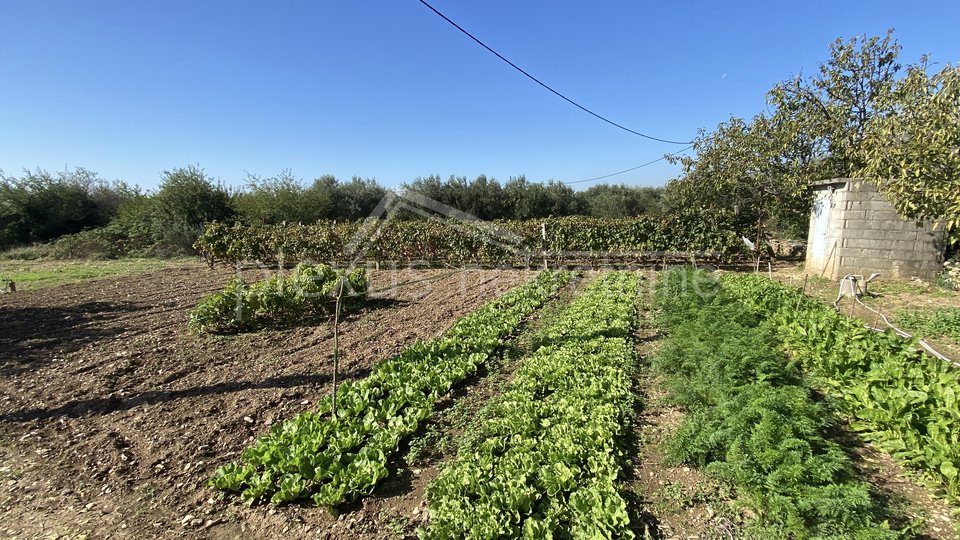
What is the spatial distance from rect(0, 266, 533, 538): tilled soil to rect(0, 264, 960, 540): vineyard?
2 cm

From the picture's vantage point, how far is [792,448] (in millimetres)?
2881

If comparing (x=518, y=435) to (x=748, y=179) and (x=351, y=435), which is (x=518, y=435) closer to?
(x=351, y=435)

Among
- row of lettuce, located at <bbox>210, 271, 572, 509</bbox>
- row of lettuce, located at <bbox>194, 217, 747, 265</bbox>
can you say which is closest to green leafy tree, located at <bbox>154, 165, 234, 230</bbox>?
row of lettuce, located at <bbox>194, 217, 747, 265</bbox>

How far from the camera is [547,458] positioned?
317 centimetres

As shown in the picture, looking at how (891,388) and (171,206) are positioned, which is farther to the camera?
(171,206)

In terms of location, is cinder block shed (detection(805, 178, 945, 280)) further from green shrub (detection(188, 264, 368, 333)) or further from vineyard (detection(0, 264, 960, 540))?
green shrub (detection(188, 264, 368, 333))

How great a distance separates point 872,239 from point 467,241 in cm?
1054

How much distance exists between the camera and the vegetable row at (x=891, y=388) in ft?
9.45

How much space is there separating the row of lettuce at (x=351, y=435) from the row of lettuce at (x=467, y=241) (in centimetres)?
864

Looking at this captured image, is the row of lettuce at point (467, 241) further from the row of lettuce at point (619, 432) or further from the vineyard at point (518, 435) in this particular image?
the row of lettuce at point (619, 432)

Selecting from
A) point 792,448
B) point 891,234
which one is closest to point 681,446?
point 792,448

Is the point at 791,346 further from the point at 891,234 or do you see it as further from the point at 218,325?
the point at 218,325

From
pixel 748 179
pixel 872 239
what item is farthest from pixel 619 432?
pixel 748 179

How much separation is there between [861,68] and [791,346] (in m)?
11.6
